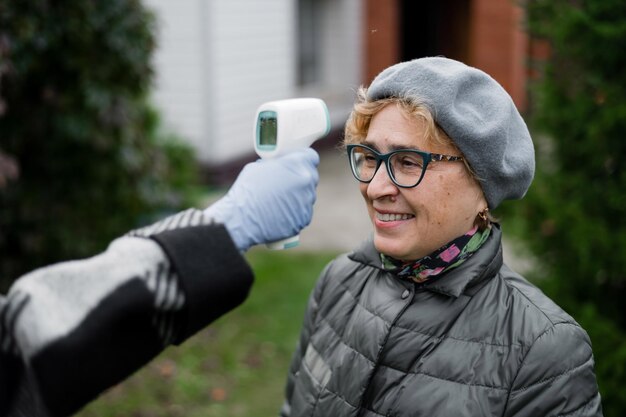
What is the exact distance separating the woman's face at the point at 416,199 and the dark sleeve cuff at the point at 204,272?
61cm

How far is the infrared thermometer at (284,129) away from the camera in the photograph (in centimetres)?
185

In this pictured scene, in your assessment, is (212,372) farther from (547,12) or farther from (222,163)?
(222,163)

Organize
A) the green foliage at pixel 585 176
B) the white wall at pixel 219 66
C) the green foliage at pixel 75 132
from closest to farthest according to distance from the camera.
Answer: the green foliage at pixel 585 176 < the green foliage at pixel 75 132 < the white wall at pixel 219 66

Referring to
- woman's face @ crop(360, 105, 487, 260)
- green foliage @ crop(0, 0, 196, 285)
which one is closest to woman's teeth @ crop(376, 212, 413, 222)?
woman's face @ crop(360, 105, 487, 260)

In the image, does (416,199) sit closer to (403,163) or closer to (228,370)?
(403,163)

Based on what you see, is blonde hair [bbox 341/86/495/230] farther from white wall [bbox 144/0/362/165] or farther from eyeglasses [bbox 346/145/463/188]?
white wall [bbox 144/0/362/165]

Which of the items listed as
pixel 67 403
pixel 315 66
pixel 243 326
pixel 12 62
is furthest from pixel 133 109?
pixel 315 66

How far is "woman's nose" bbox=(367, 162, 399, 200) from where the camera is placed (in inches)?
77.5

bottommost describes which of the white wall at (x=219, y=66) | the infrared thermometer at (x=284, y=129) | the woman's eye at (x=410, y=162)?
the white wall at (x=219, y=66)

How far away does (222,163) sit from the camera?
10492 mm

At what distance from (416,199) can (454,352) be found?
15.9 inches

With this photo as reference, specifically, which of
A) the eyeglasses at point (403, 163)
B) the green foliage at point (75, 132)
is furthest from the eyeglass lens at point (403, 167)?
A: the green foliage at point (75, 132)

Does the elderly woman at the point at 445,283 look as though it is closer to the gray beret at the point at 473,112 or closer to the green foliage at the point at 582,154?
the gray beret at the point at 473,112

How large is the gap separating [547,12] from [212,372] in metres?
3.38
